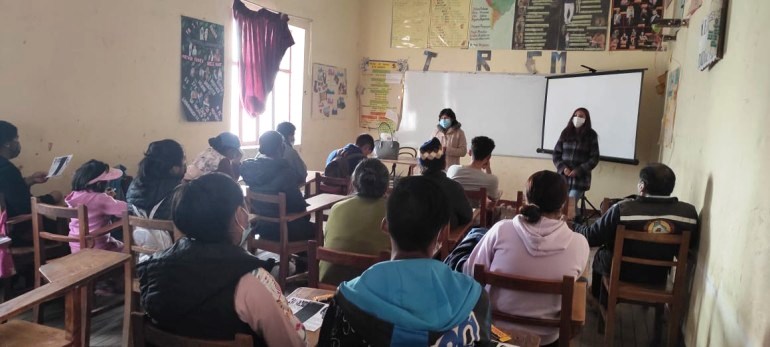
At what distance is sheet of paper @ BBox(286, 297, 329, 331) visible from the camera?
1.52 metres

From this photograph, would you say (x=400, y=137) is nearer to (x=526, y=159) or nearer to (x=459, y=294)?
(x=526, y=159)

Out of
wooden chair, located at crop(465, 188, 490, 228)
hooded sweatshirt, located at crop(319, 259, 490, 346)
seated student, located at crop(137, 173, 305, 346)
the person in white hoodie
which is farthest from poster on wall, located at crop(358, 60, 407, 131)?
hooded sweatshirt, located at crop(319, 259, 490, 346)

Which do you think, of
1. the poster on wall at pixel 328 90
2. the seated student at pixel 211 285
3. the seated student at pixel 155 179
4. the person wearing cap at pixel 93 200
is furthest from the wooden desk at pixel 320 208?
the poster on wall at pixel 328 90

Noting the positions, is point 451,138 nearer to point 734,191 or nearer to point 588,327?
point 588,327

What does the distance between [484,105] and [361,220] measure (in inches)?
180

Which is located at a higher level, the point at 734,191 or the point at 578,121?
the point at 578,121

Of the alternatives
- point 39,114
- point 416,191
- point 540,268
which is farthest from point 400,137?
point 416,191

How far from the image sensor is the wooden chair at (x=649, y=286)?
2506mm

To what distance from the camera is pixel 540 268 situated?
1.87 meters

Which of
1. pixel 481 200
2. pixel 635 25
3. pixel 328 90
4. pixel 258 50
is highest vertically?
pixel 635 25

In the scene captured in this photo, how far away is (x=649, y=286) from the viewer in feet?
9.00

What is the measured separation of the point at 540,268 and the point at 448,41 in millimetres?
5250

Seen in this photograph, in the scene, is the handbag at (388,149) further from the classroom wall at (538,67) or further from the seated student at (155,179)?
the seated student at (155,179)

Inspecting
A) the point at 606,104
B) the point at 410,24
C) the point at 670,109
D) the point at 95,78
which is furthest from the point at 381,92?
the point at 95,78
